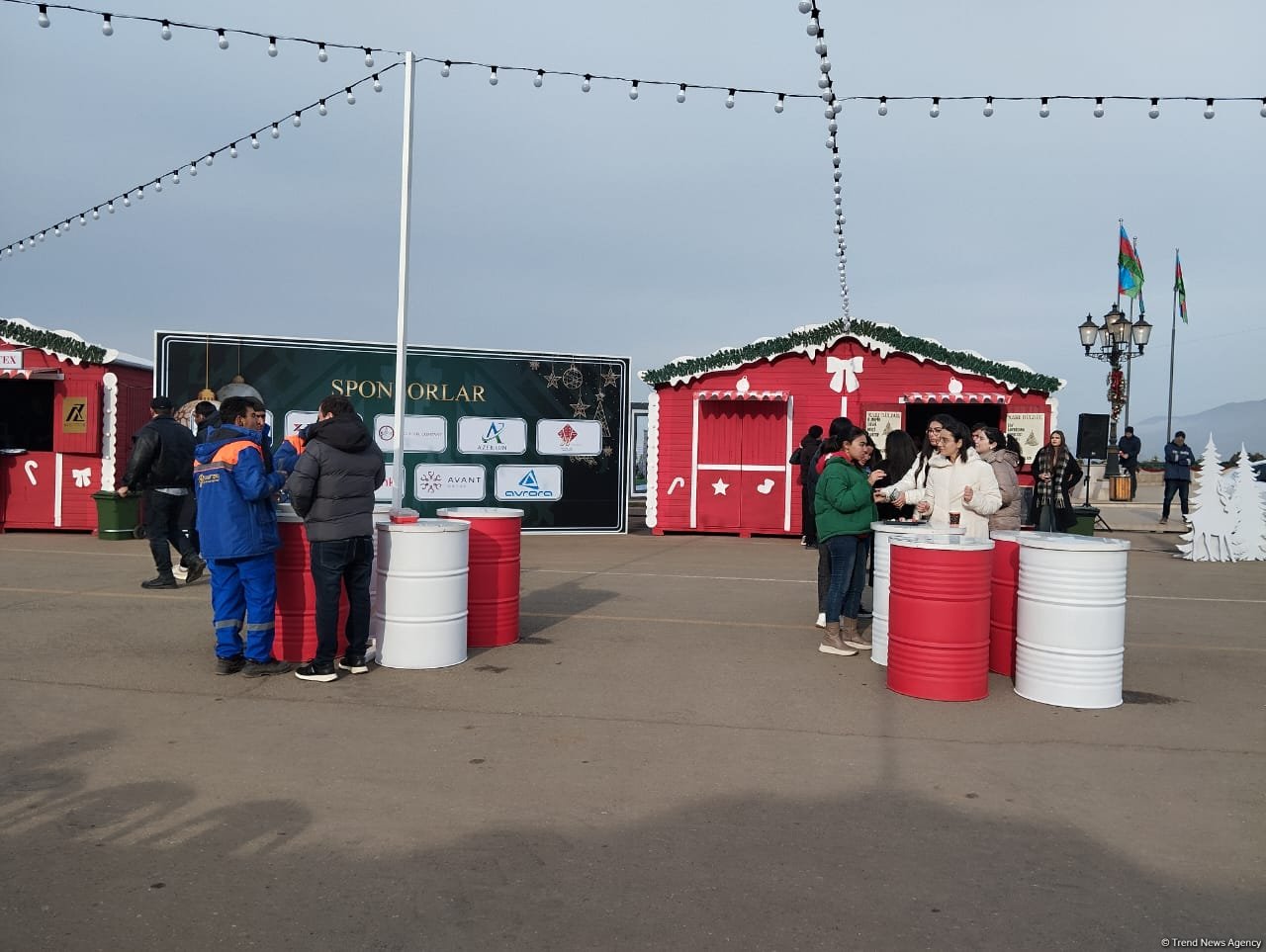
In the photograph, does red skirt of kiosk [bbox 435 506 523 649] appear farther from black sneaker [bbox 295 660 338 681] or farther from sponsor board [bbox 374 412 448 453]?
sponsor board [bbox 374 412 448 453]

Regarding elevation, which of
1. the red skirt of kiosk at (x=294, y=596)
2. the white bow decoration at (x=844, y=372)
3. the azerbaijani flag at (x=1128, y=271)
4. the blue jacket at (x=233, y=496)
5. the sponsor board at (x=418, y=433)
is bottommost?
the red skirt of kiosk at (x=294, y=596)

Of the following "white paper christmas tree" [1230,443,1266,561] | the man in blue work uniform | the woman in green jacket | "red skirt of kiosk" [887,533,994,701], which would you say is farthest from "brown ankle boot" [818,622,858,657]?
"white paper christmas tree" [1230,443,1266,561]

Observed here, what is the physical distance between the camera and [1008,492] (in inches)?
308

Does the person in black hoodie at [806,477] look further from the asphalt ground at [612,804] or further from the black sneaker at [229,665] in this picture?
the black sneaker at [229,665]

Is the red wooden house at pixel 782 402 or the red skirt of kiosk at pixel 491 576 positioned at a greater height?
the red wooden house at pixel 782 402

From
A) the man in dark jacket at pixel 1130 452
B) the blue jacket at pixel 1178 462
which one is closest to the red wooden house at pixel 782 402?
the blue jacket at pixel 1178 462

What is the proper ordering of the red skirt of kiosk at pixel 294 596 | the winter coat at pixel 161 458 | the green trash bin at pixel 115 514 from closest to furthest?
the red skirt of kiosk at pixel 294 596
the winter coat at pixel 161 458
the green trash bin at pixel 115 514

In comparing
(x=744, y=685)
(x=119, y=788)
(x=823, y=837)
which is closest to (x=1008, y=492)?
(x=744, y=685)

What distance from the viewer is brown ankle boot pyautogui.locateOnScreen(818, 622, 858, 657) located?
7.55 m

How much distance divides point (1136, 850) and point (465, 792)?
269 cm

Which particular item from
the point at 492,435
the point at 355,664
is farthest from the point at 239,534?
the point at 492,435

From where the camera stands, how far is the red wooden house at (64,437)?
52.1 ft

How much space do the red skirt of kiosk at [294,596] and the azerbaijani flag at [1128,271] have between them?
2748 centimetres

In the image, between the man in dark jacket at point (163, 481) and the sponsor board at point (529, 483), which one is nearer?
the man in dark jacket at point (163, 481)
